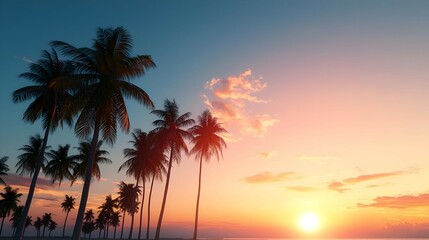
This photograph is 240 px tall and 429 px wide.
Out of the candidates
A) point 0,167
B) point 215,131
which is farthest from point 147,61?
point 0,167

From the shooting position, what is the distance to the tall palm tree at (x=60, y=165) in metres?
54.7

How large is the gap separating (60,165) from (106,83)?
40.8m

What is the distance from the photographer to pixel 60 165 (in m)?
55.3

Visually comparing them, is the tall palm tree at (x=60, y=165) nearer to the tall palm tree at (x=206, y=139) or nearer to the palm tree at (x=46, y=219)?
the tall palm tree at (x=206, y=139)

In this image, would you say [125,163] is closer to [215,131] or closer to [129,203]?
[215,131]

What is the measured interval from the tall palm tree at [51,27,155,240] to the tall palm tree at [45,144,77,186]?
37206 mm

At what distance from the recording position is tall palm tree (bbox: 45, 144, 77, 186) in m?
54.7

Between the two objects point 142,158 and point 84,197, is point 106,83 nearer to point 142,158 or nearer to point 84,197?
point 84,197

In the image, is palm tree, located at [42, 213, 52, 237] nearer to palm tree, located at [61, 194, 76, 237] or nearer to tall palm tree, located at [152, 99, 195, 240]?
palm tree, located at [61, 194, 76, 237]

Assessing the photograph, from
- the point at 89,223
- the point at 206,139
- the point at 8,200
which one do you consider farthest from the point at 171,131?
the point at 89,223

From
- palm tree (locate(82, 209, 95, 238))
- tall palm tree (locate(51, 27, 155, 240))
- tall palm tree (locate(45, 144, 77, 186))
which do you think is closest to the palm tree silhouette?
tall palm tree (locate(45, 144, 77, 186))

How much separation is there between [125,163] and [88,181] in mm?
31193

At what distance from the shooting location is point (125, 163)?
50062mm

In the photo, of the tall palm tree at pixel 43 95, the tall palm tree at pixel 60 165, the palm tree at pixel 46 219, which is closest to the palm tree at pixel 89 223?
the palm tree at pixel 46 219
